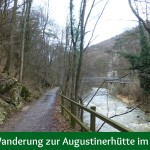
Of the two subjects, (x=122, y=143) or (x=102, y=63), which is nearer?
(x=122, y=143)

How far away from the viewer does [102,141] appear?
5500 mm

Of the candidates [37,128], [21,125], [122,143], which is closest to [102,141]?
[122,143]

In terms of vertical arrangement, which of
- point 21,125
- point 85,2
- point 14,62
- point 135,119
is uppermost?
point 85,2

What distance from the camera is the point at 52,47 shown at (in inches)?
2559

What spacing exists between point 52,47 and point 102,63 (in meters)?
34.2

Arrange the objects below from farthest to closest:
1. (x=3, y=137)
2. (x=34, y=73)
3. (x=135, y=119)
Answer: (x=34, y=73) → (x=135, y=119) → (x=3, y=137)

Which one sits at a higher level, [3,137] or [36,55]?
[36,55]

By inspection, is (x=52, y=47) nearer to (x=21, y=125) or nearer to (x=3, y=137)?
(x=21, y=125)

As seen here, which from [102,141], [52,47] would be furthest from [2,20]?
[52,47]

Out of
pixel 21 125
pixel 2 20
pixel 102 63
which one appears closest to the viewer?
pixel 21 125

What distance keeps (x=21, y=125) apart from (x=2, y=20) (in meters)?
5.40

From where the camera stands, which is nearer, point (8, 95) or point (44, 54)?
point (8, 95)

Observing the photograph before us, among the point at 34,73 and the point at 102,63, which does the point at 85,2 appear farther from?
the point at 102,63

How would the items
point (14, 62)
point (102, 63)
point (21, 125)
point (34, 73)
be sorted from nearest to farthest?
point (21, 125), point (14, 62), point (34, 73), point (102, 63)
